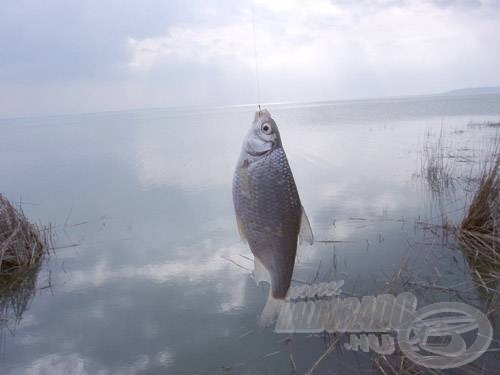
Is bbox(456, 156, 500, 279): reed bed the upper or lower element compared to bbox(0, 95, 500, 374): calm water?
upper

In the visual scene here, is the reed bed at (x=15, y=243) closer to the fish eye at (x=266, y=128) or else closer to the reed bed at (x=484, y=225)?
the fish eye at (x=266, y=128)

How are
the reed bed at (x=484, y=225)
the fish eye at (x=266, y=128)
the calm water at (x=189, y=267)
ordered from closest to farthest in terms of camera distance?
the fish eye at (x=266, y=128), the calm water at (x=189, y=267), the reed bed at (x=484, y=225)

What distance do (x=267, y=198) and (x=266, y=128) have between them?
44cm

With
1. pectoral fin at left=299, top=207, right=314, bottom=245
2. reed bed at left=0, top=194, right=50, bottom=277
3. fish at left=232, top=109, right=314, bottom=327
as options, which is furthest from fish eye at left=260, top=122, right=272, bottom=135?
reed bed at left=0, top=194, right=50, bottom=277

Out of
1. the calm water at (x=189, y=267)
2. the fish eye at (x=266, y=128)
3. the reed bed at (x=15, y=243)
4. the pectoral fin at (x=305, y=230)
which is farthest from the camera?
the reed bed at (x=15, y=243)

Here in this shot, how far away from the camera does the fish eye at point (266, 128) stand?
2.62 m

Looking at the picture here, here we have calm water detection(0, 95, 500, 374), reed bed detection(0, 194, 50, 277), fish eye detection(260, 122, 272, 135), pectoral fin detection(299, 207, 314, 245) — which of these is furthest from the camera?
A: reed bed detection(0, 194, 50, 277)

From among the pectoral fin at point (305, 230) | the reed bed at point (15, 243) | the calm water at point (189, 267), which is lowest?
the calm water at point (189, 267)

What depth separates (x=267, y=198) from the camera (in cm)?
265

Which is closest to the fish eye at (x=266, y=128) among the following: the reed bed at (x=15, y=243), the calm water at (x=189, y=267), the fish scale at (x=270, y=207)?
the fish scale at (x=270, y=207)

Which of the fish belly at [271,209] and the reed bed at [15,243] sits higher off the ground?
the fish belly at [271,209]

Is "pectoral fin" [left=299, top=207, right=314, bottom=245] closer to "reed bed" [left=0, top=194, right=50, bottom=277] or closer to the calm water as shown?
the calm water

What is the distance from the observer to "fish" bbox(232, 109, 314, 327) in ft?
8.65

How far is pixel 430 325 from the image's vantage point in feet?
17.6
